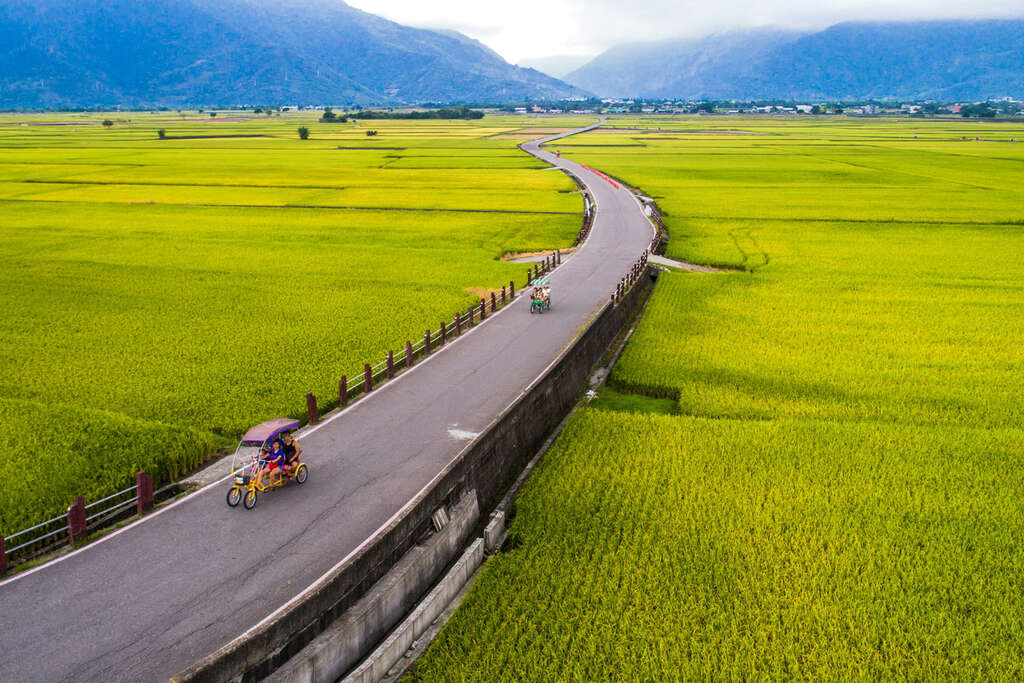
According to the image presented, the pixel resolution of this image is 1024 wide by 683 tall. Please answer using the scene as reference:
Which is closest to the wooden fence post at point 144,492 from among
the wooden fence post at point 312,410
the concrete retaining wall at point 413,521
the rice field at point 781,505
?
the wooden fence post at point 312,410

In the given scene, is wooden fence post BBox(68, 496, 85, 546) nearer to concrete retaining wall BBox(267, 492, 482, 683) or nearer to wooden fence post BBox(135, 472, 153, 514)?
wooden fence post BBox(135, 472, 153, 514)

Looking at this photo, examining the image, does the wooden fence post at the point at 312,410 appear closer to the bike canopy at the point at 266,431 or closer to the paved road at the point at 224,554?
the paved road at the point at 224,554

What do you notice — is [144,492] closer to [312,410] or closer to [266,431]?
[266,431]

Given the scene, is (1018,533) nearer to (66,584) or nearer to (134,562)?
(134,562)

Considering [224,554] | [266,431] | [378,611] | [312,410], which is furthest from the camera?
[312,410]

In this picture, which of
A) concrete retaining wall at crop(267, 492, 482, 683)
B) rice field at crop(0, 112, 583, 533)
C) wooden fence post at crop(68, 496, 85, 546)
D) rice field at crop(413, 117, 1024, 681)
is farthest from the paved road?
rice field at crop(413, 117, 1024, 681)

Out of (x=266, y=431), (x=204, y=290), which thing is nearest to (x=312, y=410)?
(x=266, y=431)
